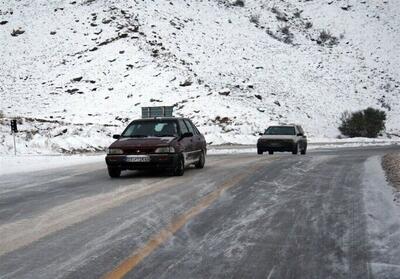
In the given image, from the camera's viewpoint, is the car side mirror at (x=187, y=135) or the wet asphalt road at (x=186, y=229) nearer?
the wet asphalt road at (x=186, y=229)

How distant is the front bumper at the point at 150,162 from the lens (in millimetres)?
12219

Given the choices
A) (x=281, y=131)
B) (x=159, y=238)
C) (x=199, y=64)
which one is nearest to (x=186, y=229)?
(x=159, y=238)

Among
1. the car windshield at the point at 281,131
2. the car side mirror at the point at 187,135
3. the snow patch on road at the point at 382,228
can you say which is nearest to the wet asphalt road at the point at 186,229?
the snow patch on road at the point at 382,228

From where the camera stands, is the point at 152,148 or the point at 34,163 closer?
the point at 152,148

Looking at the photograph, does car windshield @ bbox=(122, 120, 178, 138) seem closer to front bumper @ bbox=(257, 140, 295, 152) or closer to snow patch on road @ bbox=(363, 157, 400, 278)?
snow patch on road @ bbox=(363, 157, 400, 278)

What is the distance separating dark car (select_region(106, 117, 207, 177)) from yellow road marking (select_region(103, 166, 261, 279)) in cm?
265

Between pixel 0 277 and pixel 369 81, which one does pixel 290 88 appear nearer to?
pixel 369 81

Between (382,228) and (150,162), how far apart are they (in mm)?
6578

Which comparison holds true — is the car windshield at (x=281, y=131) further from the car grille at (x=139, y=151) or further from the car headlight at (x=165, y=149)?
the car grille at (x=139, y=151)

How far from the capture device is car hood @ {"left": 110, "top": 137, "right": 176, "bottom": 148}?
40.4 feet

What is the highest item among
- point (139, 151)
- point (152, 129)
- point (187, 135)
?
point (152, 129)

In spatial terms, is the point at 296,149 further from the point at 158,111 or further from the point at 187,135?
the point at 158,111

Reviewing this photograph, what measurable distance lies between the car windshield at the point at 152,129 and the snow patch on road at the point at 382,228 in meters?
4.95

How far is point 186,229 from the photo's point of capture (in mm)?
6559
